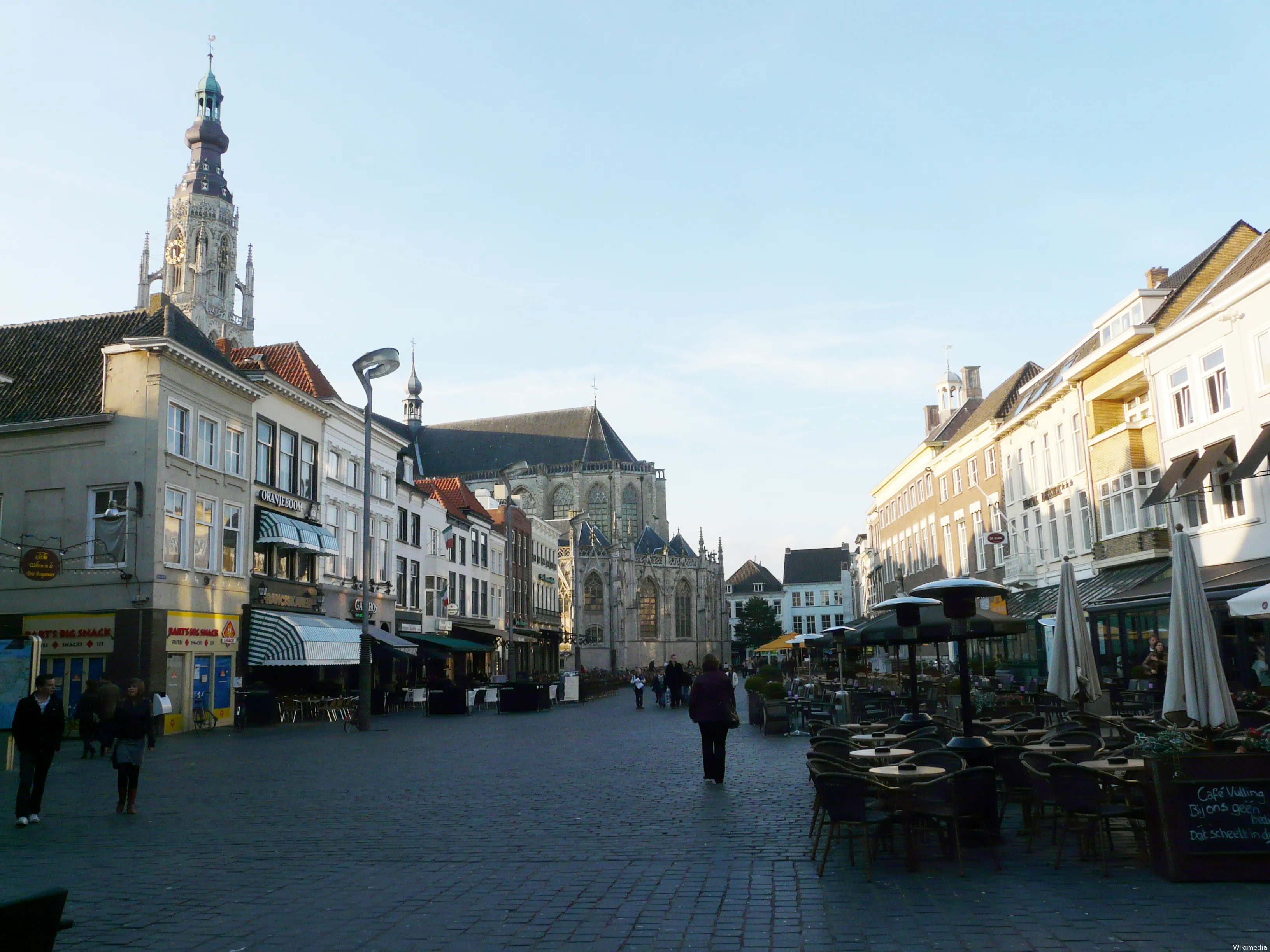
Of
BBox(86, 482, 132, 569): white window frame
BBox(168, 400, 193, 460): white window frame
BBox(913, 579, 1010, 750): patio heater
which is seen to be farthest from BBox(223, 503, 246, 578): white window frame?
BBox(913, 579, 1010, 750): patio heater

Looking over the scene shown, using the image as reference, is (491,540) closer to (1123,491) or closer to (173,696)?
(173,696)

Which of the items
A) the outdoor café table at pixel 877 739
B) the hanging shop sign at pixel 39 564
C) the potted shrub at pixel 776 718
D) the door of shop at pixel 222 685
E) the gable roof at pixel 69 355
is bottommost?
the potted shrub at pixel 776 718

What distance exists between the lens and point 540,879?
7.79 meters

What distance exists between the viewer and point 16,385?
2786 cm

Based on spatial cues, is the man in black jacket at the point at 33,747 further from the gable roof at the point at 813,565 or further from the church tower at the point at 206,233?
the gable roof at the point at 813,565

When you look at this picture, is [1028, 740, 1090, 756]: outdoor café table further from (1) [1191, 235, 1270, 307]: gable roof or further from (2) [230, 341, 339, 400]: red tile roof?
(2) [230, 341, 339, 400]: red tile roof

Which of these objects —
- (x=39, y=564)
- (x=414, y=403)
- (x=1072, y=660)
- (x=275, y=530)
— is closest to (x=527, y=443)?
(x=414, y=403)

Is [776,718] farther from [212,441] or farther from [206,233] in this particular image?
[206,233]

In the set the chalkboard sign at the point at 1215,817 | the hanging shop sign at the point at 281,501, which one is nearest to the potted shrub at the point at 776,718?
the chalkboard sign at the point at 1215,817

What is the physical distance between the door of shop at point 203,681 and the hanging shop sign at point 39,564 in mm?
5046

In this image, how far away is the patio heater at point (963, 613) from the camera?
9.98 m

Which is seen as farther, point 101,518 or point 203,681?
point 203,681

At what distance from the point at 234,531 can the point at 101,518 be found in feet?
14.4

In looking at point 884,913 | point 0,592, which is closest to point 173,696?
point 0,592
